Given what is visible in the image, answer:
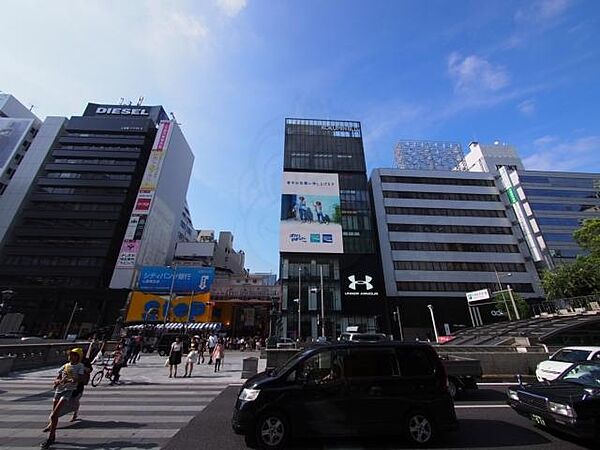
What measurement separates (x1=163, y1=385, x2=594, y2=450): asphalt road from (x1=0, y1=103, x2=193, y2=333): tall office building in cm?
5587

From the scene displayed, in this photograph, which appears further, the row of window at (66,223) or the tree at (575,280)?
the row of window at (66,223)

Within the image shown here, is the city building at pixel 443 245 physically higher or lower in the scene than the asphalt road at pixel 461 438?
higher

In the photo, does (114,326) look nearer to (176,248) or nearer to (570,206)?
(176,248)

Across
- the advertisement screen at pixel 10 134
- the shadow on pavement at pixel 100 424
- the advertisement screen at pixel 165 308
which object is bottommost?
the shadow on pavement at pixel 100 424

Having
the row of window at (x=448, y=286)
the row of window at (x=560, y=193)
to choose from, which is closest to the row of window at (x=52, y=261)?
the row of window at (x=448, y=286)

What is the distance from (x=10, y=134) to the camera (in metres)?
65.1

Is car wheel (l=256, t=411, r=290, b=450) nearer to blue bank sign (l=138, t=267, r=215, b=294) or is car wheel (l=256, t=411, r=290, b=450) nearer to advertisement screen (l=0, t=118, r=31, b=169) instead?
blue bank sign (l=138, t=267, r=215, b=294)

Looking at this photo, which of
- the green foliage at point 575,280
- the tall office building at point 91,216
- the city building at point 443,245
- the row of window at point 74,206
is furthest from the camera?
the row of window at point 74,206

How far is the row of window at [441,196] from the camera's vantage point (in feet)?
185

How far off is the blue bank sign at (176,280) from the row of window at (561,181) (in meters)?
66.4

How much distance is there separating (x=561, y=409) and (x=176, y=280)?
53931 millimetres

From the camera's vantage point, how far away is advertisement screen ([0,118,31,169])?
209ft

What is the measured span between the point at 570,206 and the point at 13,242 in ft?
368

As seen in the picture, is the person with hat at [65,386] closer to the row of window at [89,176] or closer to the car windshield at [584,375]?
the car windshield at [584,375]
